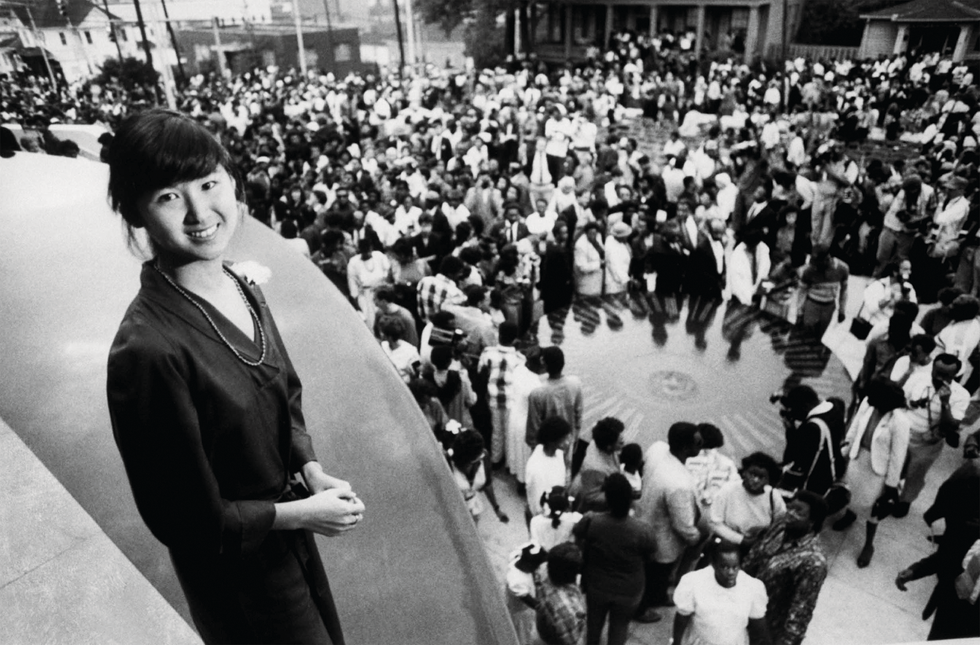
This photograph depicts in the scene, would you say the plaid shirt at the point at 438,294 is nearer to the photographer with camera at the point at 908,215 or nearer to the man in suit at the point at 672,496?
the man in suit at the point at 672,496

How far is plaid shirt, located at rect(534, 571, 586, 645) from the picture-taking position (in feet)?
10.3

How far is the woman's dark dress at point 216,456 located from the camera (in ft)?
3.60

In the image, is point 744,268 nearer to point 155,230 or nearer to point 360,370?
point 360,370

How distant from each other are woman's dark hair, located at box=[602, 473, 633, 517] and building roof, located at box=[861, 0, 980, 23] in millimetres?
5263

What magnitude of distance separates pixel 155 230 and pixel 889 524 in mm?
5371

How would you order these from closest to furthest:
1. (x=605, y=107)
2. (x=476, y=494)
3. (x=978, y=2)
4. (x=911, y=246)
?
(x=476, y=494) < (x=978, y=2) < (x=911, y=246) < (x=605, y=107)

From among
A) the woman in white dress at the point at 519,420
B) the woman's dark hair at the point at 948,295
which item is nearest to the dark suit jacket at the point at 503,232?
the woman in white dress at the point at 519,420

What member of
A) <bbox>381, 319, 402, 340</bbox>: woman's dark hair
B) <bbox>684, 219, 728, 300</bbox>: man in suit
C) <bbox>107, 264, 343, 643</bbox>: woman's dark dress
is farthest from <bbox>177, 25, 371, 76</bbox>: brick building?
<bbox>107, 264, 343, 643</bbox>: woman's dark dress

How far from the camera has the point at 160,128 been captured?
119 cm

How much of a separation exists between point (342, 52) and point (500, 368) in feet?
128

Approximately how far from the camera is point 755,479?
3.60 meters

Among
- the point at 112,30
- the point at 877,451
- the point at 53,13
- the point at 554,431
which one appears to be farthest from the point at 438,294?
the point at 112,30

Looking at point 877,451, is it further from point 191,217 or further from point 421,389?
point 191,217

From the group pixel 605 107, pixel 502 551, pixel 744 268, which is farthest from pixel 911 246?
pixel 605 107
